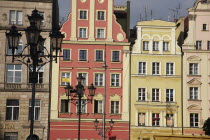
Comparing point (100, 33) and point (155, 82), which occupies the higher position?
point (100, 33)

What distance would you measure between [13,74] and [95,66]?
6900mm

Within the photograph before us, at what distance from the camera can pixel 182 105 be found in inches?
1443

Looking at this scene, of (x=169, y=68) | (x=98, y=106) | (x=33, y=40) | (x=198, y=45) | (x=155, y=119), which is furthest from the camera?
(x=198, y=45)

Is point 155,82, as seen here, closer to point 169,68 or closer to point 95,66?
point 169,68

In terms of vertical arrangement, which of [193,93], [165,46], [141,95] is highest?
[165,46]

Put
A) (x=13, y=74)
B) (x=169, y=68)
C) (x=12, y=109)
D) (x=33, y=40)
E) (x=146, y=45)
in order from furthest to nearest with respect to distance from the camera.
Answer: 1. (x=146, y=45)
2. (x=169, y=68)
3. (x=13, y=74)
4. (x=12, y=109)
5. (x=33, y=40)


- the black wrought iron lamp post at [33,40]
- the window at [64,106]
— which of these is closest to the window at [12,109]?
the window at [64,106]

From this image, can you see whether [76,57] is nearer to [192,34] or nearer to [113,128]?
[113,128]

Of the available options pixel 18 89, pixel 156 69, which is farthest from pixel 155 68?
pixel 18 89

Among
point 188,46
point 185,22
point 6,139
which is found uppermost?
point 185,22

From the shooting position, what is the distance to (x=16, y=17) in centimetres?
3653

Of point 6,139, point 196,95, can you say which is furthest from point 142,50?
point 6,139

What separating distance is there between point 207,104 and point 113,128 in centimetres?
826

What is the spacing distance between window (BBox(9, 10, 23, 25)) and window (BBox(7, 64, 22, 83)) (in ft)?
12.3
